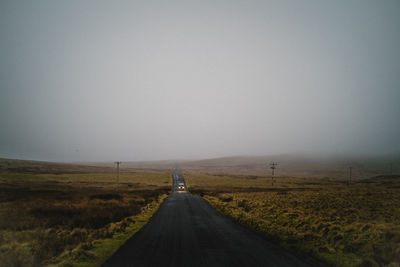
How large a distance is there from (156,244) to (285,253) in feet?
24.0

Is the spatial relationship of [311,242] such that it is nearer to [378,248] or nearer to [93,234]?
[378,248]

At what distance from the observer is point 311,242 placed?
13164mm

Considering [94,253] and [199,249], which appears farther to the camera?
[199,249]

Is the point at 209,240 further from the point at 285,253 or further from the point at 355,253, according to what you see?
the point at 355,253

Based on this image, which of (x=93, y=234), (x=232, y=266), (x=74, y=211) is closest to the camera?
(x=232, y=266)

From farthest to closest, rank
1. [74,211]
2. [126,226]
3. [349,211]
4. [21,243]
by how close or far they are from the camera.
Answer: [349,211], [74,211], [126,226], [21,243]

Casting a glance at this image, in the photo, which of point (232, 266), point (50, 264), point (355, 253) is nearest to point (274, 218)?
point (355, 253)

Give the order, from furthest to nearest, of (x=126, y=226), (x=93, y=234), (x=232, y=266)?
(x=126, y=226) → (x=93, y=234) → (x=232, y=266)

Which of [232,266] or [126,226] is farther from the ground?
[232,266]

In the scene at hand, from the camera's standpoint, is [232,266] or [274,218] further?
[274,218]

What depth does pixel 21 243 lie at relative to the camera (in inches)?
492

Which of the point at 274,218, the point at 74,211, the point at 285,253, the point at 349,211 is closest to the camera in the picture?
the point at 285,253

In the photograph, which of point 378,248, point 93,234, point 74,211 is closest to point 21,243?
point 93,234

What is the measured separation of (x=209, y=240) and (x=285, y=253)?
4.64 meters
